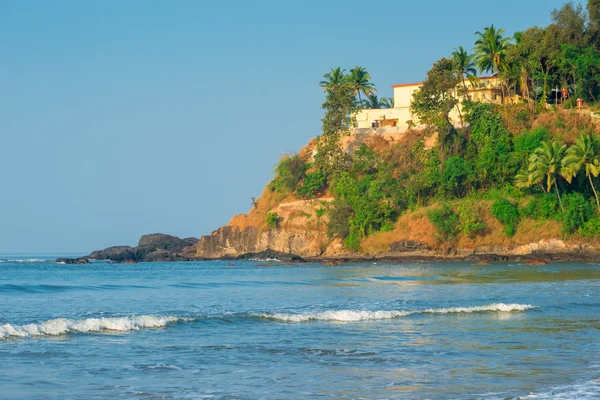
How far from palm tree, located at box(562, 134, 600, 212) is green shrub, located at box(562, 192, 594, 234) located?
3.30 feet

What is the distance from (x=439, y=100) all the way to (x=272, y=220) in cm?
1835

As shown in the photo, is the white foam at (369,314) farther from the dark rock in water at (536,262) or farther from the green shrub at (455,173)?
the green shrub at (455,173)

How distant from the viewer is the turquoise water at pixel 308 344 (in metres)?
12.3

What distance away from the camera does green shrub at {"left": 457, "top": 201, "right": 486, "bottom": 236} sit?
58.8 meters

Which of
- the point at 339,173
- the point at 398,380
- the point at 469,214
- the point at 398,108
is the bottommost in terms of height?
the point at 398,380

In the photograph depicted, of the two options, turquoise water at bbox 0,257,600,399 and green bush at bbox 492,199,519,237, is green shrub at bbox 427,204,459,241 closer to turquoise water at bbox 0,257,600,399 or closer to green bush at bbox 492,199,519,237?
green bush at bbox 492,199,519,237

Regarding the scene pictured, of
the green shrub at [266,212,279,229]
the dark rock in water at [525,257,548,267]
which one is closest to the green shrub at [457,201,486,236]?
the dark rock in water at [525,257,548,267]

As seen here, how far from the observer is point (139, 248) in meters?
87.9

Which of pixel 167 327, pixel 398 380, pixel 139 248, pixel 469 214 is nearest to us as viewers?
pixel 398 380

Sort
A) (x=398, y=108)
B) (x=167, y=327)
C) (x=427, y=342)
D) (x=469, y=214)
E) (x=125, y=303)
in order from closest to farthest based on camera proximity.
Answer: (x=427, y=342)
(x=167, y=327)
(x=125, y=303)
(x=469, y=214)
(x=398, y=108)

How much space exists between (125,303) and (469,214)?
3712 cm

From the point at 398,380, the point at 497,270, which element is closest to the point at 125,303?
the point at 398,380

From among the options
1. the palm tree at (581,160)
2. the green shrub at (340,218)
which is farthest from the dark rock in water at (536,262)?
the green shrub at (340,218)

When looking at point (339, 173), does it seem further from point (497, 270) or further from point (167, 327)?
point (167, 327)
